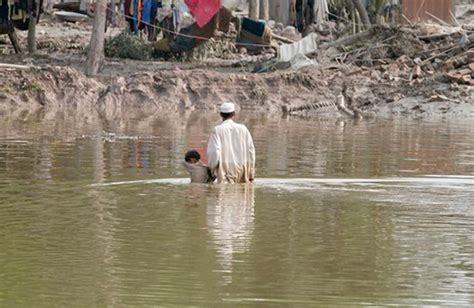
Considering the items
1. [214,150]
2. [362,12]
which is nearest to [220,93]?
[362,12]

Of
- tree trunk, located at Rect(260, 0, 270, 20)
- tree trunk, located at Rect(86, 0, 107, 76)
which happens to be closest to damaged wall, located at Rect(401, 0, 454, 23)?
tree trunk, located at Rect(260, 0, 270, 20)

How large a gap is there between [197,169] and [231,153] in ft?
1.36

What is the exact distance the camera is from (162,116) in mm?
23141

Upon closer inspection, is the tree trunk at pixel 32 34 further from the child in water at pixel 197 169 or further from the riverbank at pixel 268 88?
the child in water at pixel 197 169

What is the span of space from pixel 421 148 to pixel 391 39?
9484mm

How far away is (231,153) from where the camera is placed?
13.5 m

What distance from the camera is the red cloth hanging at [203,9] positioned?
27594mm

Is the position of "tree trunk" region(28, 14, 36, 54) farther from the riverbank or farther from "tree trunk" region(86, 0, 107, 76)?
"tree trunk" region(86, 0, 107, 76)

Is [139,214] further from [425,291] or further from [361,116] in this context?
[361,116]

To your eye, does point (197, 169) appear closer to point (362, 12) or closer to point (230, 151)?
point (230, 151)

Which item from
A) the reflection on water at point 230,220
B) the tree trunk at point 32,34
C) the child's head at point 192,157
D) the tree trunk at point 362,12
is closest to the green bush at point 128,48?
the tree trunk at point 32,34

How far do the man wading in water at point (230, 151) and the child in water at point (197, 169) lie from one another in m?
0.08

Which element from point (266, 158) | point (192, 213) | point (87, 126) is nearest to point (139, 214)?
point (192, 213)

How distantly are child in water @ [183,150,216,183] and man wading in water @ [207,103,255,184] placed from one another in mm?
82
